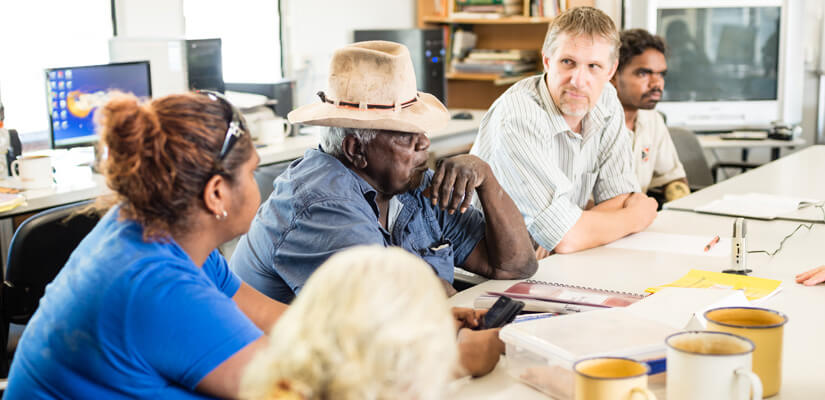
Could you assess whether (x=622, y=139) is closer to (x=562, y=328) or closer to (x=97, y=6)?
(x=562, y=328)

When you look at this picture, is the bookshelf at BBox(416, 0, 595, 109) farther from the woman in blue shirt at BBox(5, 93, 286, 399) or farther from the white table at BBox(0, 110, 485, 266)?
the woman in blue shirt at BBox(5, 93, 286, 399)

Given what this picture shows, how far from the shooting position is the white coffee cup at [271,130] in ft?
13.3

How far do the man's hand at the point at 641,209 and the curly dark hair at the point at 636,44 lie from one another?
1.13 m

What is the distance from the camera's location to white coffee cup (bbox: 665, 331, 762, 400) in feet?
3.50

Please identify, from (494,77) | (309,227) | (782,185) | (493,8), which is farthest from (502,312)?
(493,8)

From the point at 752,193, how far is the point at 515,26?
3.32 meters

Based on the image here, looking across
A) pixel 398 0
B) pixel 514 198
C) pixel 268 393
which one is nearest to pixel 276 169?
pixel 514 198

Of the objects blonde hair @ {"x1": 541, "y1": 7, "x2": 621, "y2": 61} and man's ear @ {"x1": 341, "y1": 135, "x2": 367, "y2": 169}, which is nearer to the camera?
man's ear @ {"x1": 341, "y1": 135, "x2": 367, "y2": 169}

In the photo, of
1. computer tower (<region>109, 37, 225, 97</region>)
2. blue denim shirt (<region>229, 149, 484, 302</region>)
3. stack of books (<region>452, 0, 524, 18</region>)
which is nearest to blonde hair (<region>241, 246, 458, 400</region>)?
blue denim shirt (<region>229, 149, 484, 302</region>)

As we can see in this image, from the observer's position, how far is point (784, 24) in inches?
189

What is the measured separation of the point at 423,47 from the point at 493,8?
32.9 inches

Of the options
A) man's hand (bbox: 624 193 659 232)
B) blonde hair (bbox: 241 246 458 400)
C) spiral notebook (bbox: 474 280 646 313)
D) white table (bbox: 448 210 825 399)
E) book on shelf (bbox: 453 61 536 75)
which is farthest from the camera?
book on shelf (bbox: 453 61 536 75)

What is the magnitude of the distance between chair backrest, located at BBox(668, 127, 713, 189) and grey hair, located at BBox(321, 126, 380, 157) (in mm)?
2413

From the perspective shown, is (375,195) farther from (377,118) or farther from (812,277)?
(812,277)
